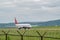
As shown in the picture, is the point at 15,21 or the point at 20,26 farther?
the point at 15,21

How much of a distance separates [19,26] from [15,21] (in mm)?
10581

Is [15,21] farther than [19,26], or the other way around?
[15,21]

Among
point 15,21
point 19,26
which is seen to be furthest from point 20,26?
point 15,21

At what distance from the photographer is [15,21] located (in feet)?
299

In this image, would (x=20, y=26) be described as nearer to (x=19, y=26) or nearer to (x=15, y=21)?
(x=19, y=26)

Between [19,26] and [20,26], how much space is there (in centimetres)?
73

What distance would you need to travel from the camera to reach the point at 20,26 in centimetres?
8175

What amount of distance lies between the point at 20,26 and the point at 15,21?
10.1m

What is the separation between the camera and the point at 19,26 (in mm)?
81125
